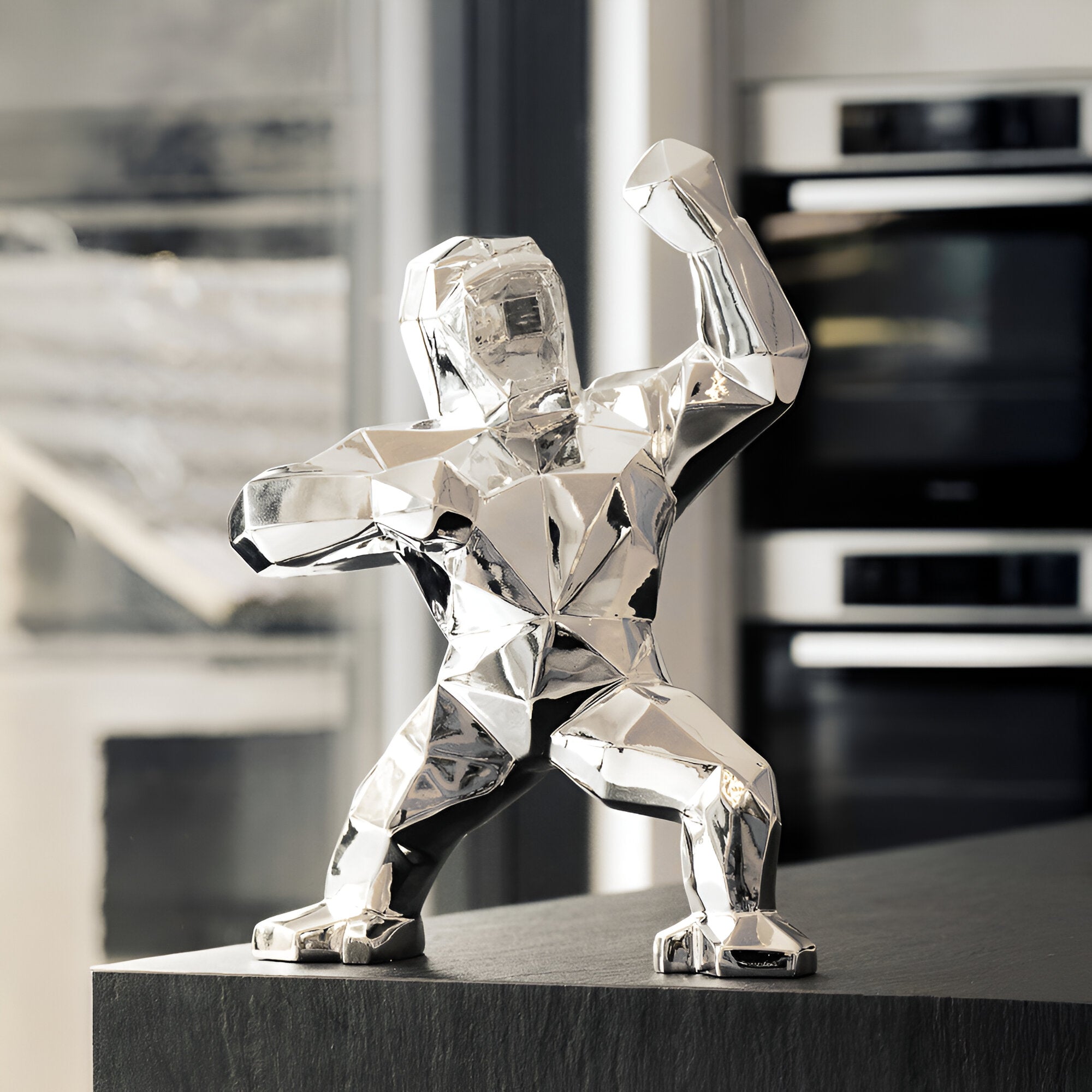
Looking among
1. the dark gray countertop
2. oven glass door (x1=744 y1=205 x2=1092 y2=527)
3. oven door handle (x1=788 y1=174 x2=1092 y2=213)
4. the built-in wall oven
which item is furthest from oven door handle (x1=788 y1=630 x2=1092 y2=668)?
the dark gray countertop

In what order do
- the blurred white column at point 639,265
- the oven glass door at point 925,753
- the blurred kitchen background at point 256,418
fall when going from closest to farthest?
the blurred kitchen background at point 256,418, the blurred white column at point 639,265, the oven glass door at point 925,753

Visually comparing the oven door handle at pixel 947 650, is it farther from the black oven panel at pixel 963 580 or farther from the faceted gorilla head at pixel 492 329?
the faceted gorilla head at pixel 492 329

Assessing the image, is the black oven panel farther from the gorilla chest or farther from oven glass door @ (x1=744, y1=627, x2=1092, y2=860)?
the gorilla chest

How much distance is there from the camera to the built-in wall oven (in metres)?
1.75

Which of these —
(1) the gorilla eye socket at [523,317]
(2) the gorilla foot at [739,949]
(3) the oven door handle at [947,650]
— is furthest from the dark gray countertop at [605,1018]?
(3) the oven door handle at [947,650]

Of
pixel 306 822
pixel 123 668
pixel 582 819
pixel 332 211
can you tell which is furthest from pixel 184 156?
pixel 582 819

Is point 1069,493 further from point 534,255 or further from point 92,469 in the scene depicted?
point 534,255

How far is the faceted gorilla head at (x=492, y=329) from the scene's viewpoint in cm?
57

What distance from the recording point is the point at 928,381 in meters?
1.79

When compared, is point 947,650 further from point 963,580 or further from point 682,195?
point 682,195

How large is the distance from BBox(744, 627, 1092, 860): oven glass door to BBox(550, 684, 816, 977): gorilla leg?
1.27 m

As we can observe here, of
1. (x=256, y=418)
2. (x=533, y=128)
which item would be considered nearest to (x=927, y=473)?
(x=533, y=128)

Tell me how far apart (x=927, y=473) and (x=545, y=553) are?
4.34 feet

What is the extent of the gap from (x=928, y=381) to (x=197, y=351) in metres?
0.91
